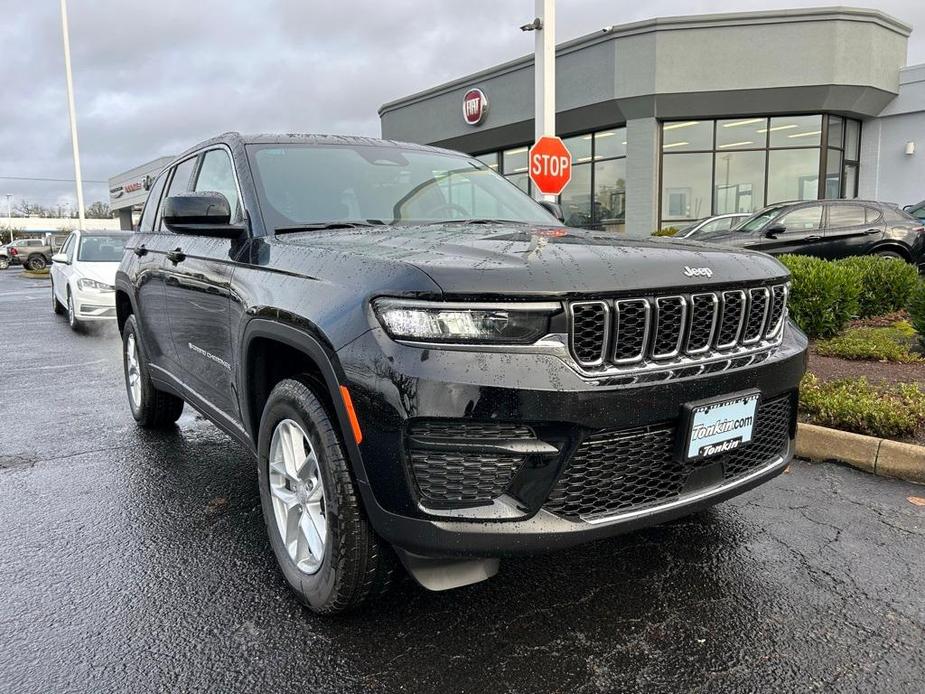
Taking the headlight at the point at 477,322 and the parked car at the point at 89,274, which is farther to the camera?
the parked car at the point at 89,274

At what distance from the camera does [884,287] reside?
823cm

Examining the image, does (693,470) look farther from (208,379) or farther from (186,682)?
(208,379)

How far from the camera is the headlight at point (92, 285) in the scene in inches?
431

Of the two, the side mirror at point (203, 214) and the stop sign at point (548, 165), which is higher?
the stop sign at point (548, 165)

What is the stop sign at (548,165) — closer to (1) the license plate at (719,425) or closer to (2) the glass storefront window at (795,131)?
(1) the license plate at (719,425)

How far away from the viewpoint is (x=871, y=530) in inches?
131

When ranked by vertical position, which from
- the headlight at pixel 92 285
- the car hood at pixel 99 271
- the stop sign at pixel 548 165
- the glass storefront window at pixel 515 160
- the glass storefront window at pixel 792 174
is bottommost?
the headlight at pixel 92 285

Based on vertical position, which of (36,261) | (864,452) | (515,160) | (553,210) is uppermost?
(515,160)

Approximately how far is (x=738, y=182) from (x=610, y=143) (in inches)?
153

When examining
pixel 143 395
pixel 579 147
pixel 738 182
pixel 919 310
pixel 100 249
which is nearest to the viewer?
pixel 143 395

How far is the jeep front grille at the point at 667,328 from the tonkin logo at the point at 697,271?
0.22 ft

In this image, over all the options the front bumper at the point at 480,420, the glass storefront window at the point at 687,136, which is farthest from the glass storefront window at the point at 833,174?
the front bumper at the point at 480,420

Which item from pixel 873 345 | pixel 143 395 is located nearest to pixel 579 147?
pixel 873 345

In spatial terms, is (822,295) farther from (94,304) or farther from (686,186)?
(686,186)
